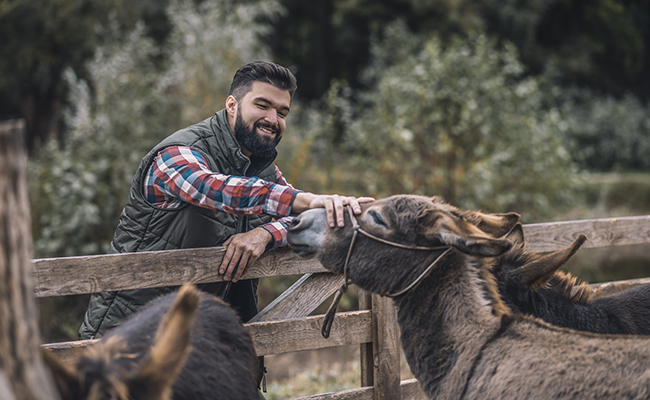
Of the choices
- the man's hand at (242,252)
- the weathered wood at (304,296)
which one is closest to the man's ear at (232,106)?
the man's hand at (242,252)

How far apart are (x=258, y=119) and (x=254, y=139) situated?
13 centimetres

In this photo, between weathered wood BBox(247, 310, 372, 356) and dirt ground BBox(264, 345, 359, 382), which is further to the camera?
dirt ground BBox(264, 345, 359, 382)

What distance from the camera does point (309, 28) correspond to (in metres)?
23.0

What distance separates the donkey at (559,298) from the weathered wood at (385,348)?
928mm

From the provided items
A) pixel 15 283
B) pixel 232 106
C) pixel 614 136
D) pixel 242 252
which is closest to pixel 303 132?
pixel 232 106

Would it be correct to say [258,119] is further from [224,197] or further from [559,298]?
[559,298]

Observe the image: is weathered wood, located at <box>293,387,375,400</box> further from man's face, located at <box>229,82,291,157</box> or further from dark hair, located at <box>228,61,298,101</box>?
dark hair, located at <box>228,61,298,101</box>

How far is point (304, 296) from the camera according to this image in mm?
3350

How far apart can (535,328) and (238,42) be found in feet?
24.6

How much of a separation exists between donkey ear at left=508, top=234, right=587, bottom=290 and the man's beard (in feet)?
5.31

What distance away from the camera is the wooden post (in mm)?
1081

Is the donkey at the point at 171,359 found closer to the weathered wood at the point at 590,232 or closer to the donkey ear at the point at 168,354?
the donkey ear at the point at 168,354

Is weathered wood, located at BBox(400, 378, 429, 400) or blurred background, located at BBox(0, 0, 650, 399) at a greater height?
blurred background, located at BBox(0, 0, 650, 399)

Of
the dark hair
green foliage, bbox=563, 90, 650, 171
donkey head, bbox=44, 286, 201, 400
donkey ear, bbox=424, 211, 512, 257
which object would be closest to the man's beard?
the dark hair
